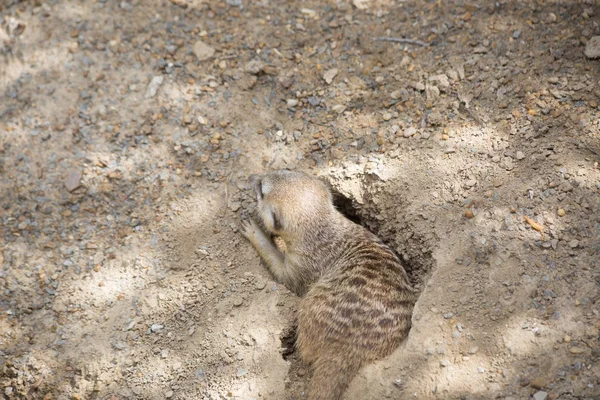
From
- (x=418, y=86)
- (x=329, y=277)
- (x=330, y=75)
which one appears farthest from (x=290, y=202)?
(x=418, y=86)

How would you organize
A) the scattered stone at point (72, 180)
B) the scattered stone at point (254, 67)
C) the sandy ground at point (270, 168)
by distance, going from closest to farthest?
the sandy ground at point (270, 168) < the scattered stone at point (72, 180) < the scattered stone at point (254, 67)

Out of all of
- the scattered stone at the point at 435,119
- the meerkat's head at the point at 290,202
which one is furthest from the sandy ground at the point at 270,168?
the meerkat's head at the point at 290,202

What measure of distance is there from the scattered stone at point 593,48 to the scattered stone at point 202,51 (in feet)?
8.25

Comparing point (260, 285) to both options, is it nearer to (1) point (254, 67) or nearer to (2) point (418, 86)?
(1) point (254, 67)

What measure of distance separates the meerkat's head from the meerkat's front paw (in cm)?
10

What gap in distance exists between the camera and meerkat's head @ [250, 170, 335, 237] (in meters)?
3.45

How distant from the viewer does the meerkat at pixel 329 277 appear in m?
2.96

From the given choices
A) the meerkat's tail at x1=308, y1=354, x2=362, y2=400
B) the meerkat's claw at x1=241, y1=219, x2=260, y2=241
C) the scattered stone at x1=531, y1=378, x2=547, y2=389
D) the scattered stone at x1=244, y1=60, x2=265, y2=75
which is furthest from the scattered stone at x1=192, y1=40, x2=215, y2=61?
→ the scattered stone at x1=531, y1=378, x2=547, y2=389

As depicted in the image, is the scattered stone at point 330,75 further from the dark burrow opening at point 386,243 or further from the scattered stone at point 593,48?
the scattered stone at point 593,48

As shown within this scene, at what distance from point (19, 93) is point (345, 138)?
2.38 m

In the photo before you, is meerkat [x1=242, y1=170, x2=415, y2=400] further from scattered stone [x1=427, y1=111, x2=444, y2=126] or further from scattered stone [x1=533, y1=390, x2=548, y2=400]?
scattered stone [x1=427, y1=111, x2=444, y2=126]

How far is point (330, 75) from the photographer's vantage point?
12.8 feet

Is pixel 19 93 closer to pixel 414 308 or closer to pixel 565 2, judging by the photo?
pixel 414 308

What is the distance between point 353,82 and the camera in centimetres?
387
